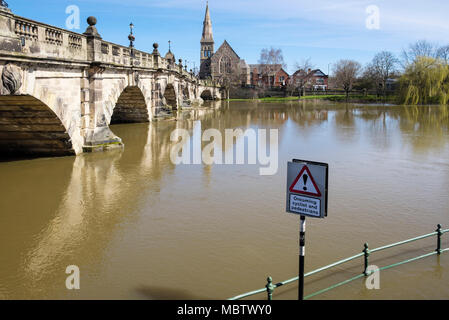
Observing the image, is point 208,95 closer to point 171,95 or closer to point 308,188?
point 171,95

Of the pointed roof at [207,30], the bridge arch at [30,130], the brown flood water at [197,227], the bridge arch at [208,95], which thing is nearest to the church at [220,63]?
the pointed roof at [207,30]

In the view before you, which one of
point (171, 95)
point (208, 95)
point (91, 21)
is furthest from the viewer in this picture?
point (208, 95)

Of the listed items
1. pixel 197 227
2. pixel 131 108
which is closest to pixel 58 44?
pixel 197 227

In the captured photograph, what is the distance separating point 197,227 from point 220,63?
104951 millimetres

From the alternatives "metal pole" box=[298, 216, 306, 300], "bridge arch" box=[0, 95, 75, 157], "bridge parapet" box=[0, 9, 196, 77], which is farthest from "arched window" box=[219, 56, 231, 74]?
"metal pole" box=[298, 216, 306, 300]

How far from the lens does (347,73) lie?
9038cm

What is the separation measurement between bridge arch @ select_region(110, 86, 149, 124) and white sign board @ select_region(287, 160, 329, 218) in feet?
79.5

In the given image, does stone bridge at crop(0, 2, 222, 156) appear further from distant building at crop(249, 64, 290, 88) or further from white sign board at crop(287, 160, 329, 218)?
distant building at crop(249, 64, 290, 88)

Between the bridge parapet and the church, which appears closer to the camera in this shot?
the bridge parapet

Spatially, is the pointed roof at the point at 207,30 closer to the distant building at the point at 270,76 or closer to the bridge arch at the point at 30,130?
the distant building at the point at 270,76

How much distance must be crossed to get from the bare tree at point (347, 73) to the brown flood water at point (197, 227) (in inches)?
2865

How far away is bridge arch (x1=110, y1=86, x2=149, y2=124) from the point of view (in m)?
29.5
